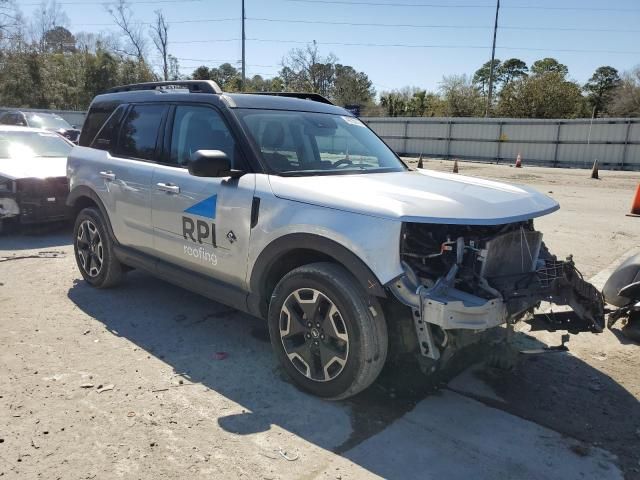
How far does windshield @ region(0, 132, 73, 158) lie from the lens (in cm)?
867

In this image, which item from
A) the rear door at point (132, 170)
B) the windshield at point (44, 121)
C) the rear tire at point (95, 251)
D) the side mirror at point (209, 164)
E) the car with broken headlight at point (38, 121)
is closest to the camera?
the side mirror at point (209, 164)

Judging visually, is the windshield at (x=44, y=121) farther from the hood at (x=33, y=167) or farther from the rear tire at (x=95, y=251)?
the rear tire at (x=95, y=251)

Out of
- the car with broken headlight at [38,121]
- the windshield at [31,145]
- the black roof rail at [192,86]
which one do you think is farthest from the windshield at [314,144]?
the car with broken headlight at [38,121]

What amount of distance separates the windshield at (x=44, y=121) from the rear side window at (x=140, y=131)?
13.9m

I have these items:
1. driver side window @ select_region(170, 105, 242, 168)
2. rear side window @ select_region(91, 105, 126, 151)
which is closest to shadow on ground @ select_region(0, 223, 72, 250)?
rear side window @ select_region(91, 105, 126, 151)

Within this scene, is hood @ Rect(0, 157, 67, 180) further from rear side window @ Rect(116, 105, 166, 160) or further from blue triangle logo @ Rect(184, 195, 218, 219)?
blue triangle logo @ Rect(184, 195, 218, 219)

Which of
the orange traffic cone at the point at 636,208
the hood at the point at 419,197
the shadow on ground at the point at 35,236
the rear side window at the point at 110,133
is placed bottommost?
the shadow on ground at the point at 35,236

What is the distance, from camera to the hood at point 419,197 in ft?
9.50

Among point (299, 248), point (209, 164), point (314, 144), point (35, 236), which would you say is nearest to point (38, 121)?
point (35, 236)

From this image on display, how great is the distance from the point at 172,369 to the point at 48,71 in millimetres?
44346

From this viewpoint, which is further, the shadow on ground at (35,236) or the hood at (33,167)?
the hood at (33,167)

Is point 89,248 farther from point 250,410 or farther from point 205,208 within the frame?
point 250,410

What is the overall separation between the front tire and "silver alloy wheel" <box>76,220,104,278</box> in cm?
262

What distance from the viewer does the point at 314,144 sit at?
13.8ft
